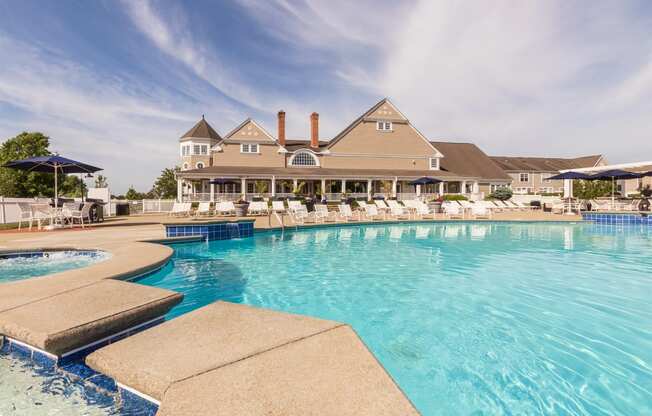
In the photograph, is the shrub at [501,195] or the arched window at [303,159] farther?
the shrub at [501,195]

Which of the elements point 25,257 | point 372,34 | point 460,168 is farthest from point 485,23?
point 460,168

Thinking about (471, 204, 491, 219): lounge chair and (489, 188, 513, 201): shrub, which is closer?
(471, 204, 491, 219): lounge chair

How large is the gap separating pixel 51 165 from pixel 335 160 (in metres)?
23.2

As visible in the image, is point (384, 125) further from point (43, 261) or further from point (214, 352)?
point (214, 352)

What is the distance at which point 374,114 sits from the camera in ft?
111

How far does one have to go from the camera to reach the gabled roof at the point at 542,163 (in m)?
47.2

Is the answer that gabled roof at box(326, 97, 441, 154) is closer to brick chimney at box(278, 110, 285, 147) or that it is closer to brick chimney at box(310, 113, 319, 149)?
brick chimney at box(310, 113, 319, 149)

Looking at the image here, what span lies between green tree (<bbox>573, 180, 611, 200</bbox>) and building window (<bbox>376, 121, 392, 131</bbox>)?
21548 mm

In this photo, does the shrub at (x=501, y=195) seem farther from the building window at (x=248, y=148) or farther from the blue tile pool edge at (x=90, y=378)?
the blue tile pool edge at (x=90, y=378)

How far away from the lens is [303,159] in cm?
3259

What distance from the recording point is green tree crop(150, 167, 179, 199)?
54688 mm

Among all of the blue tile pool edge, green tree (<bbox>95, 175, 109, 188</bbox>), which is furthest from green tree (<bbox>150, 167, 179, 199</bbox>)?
the blue tile pool edge

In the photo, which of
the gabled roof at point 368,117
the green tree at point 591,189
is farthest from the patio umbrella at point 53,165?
the green tree at point 591,189

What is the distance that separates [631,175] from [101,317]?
3140 centimetres
